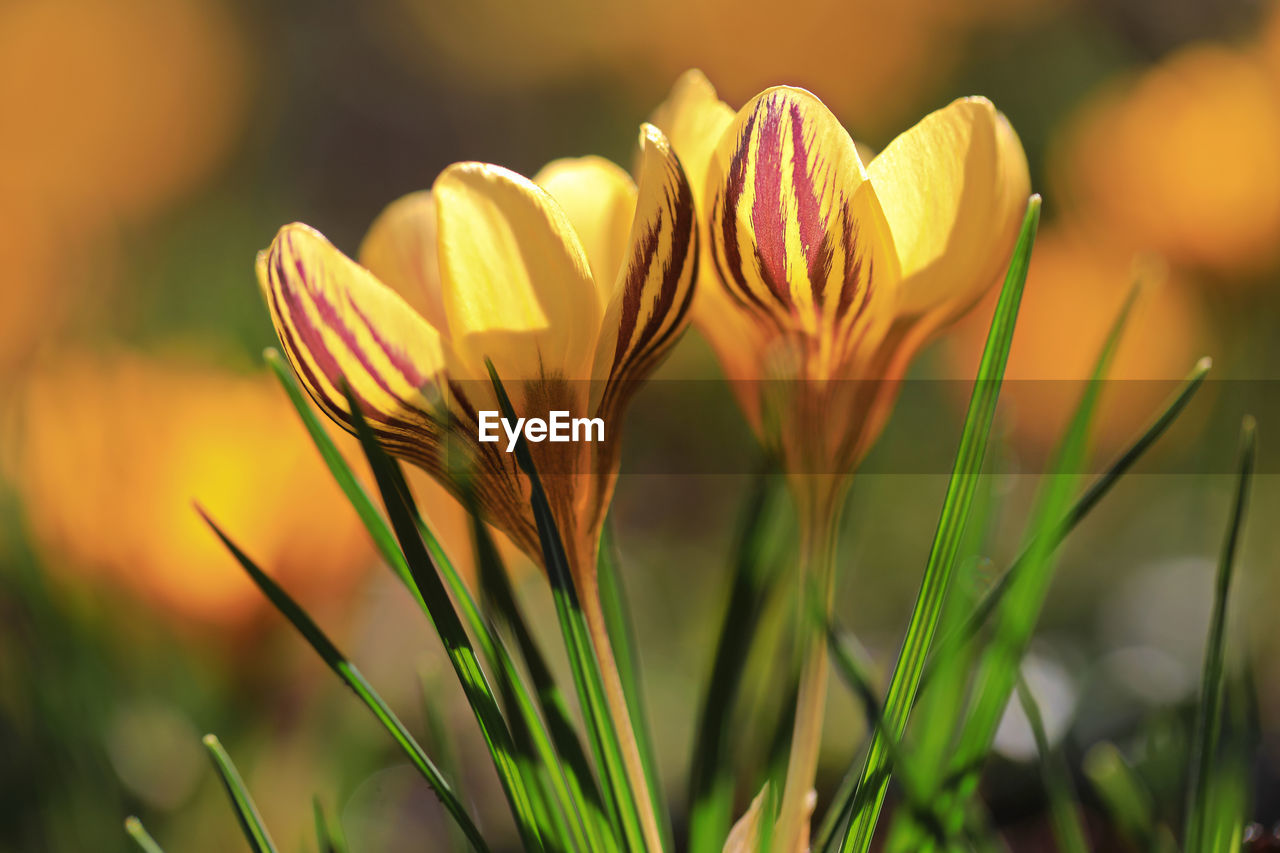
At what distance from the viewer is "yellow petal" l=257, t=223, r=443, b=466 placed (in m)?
0.20

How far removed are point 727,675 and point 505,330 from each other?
0.42 ft

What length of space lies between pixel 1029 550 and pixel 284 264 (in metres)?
0.18

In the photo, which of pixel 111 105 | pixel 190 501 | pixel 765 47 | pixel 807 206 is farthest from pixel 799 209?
pixel 111 105

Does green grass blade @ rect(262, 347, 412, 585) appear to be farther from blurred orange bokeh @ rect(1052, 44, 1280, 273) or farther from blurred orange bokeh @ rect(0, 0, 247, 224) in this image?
blurred orange bokeh @ rect(0, 0, 247, 224)

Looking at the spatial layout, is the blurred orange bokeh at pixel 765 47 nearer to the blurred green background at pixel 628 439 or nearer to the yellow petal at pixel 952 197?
the blurred green background at pixel 628 439

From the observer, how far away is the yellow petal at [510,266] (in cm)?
19

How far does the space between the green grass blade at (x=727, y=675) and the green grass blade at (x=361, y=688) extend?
0.07 m

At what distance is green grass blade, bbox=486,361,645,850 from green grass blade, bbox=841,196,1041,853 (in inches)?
1.9

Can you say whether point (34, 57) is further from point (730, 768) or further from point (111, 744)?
point (730, 768)

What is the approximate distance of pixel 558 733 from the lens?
0.70ft

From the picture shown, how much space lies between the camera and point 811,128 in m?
0.20

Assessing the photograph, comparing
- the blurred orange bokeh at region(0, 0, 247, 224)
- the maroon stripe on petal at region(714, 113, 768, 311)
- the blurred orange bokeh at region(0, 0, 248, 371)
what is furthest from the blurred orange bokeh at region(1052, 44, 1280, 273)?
the blurred orange bokeh at region(0, 0, 247, 224)

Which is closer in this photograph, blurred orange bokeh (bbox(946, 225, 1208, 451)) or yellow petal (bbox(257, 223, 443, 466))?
yellow petal (bbox(257, 223, 443, 466))

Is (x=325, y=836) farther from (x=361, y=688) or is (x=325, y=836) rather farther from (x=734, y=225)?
(x=734, y=225)
